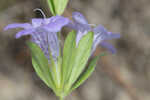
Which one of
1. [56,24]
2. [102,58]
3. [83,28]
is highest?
[56,24]

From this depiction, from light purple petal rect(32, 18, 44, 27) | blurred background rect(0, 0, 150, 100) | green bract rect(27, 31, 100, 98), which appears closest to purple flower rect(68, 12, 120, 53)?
green bract rect(27, 31, 100, 98)

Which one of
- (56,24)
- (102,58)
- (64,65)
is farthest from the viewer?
(102,58)

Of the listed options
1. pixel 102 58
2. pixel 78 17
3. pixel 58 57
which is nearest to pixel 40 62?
pixel 58 57

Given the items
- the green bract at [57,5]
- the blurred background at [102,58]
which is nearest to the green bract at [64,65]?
the green bract at [57,5]

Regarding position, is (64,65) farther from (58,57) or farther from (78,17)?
(78,17)

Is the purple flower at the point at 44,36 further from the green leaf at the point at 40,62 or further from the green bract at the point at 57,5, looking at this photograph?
the green bract at the point at 57,5

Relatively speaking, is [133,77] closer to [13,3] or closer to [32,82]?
[32,82]
